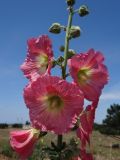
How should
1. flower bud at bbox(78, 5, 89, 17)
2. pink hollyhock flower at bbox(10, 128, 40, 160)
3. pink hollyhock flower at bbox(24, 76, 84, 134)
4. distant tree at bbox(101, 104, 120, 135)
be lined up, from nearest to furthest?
1. pink hollyhock flower at bbox(24, 76, 84, 134)
2. pink hollyhock flower at bbox(10, 128, 40, 160)
3. flower bud at bbox(78, 5, 89, 17)
4. distant tree at bbox(101, 104, 120, 135)

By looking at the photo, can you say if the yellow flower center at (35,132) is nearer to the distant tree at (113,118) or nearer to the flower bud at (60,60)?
the flower bud at (60,60)

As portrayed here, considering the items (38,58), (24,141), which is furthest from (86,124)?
(38,58)

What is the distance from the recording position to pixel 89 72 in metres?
3.14

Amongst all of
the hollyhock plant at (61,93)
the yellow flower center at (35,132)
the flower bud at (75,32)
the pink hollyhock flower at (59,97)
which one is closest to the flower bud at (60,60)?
the hollyhock plant at (61,93)

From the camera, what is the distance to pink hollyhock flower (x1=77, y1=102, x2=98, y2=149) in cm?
303

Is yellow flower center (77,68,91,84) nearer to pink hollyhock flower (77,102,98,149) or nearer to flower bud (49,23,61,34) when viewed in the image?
pink hollyhock flower (77,102,98,149)

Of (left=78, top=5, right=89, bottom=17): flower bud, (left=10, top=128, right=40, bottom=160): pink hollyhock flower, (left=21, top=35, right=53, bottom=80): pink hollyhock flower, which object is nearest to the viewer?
(left=10, top=128, right=40, bottom=160): pink hollyhock flower

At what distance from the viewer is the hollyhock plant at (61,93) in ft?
9.55

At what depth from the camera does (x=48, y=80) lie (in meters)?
2.90

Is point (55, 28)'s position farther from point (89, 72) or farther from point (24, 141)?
point (24, 141)

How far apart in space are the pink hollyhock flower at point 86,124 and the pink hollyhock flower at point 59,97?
0.45 feet

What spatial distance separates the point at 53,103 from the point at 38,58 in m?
0.32

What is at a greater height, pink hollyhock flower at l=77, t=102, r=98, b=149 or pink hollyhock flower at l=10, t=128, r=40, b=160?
pink hollyhock flower at l=77, t=102, r=98, b=149

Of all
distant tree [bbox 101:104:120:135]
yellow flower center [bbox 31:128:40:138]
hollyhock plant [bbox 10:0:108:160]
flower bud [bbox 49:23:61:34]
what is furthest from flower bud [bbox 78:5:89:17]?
distant tree [bbox 101:104:120:135]
